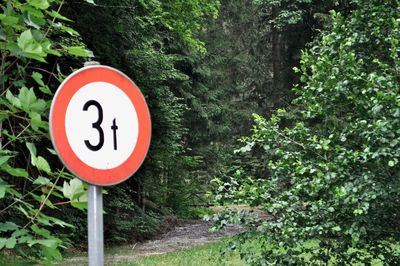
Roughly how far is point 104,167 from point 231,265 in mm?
7174

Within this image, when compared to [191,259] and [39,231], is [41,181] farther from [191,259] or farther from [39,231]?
[191,259]

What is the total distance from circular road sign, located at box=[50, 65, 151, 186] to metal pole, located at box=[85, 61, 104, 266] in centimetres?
5

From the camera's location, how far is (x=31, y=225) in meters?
2.32

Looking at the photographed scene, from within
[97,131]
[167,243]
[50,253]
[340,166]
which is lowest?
[167,243]

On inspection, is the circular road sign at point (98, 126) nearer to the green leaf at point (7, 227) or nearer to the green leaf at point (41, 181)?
the green leaf at point (41, 181)

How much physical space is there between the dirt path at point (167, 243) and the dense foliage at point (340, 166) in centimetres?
574

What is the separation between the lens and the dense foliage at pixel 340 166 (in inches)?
160

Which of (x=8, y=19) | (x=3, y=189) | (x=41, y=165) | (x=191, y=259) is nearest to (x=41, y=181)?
(x=41, y=165)

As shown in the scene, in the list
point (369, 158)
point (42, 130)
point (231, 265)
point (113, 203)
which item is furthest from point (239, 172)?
point (113, 203)

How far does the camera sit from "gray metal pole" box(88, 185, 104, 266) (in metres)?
2.00

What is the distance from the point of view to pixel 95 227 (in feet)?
6.64

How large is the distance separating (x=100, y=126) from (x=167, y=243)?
12074 mm

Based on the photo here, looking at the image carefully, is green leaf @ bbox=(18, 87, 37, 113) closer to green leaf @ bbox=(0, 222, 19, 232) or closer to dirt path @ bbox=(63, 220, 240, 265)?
green leaf @ bbox=(0, 222, 19, 232)

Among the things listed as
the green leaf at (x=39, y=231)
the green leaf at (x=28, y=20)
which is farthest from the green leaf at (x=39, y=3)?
the green leaf at (x=39, y=231)
